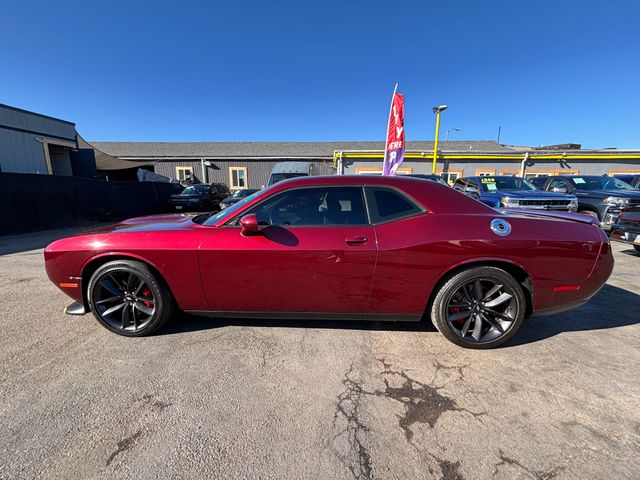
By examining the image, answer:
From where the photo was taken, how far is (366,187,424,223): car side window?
248 centimetres

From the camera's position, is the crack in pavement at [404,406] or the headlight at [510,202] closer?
the crack in pavement at [404,406]

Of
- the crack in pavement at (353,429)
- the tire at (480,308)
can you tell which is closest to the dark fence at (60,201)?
the crack in pavement at (353,429)

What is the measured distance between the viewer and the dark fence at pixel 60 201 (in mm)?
7984

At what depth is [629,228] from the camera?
17.0 feet

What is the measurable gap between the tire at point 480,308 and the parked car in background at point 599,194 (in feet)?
18.3

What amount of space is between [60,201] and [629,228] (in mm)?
15062

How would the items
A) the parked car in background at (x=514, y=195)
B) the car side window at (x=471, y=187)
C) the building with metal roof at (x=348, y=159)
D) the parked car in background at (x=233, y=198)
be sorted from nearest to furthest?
the parked car in background at (x=514, y=195), the car side window at (x=471, y=187), the parked car in background at (x=233, y=198), the building with metal roof at (x=348, y=159)

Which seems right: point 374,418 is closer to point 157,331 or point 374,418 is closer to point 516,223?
point 516,223

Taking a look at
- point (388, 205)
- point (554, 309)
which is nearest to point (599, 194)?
point (554, 309)

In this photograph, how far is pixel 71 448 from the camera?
61.9 inches

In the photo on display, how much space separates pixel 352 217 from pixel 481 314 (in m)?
1.48

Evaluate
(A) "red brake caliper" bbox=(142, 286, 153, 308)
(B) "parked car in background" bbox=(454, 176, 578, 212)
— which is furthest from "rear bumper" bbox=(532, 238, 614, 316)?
(B) "parked car in background" bbox=(454, 176, 578, 212)

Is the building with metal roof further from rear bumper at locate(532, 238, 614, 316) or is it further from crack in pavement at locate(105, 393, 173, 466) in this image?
crack in pavement at locate(105, 393, 173, 466)

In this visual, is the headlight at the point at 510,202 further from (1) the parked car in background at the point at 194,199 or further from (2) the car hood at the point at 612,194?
(1) the parked car in background at the point at 194,199
